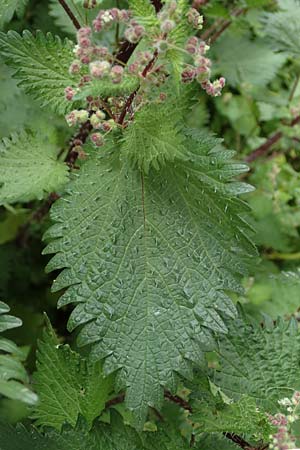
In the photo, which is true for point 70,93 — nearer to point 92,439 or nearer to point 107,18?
point 107,18

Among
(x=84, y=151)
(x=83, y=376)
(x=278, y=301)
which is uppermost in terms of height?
(x=84, y=151)

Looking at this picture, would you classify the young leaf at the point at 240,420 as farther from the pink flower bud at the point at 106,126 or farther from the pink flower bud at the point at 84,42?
the pink flower bud at the point at 84,42

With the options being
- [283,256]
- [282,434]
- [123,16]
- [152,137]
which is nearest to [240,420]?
[282,434]

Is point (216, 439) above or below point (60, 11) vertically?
below

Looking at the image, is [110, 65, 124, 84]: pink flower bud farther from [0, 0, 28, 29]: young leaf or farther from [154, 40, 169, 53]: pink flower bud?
[0, 0, 28, 29]: young leaf

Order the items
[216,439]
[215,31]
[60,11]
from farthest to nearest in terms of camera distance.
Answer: [215,31], [60,11], [216,439]

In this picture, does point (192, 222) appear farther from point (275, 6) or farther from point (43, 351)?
point (275, 6)

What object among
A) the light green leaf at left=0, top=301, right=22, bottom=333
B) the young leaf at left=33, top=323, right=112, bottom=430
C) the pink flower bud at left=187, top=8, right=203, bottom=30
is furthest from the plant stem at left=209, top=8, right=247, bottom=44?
the light green leaf at left=0, top=301, right=22, bottom=333

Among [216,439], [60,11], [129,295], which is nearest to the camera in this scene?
[129,295]

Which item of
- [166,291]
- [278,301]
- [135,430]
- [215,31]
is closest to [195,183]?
[166,291]

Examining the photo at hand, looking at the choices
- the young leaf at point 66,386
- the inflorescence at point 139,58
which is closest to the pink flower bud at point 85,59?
the inflorescence at point 139,58
